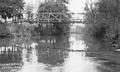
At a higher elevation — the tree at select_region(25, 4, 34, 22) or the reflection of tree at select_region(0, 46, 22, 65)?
the tree at select_region(25, 4, 34, 22)

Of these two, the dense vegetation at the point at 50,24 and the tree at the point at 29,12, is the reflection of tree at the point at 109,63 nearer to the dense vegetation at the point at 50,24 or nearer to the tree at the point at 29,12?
the tree at the point at 29,12

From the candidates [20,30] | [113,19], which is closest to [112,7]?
[113,19]

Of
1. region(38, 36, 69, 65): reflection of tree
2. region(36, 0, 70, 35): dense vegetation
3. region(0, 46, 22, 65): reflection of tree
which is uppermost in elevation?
region(36, 0, 70, 35): dense vegetation

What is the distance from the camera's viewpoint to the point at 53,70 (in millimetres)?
15758

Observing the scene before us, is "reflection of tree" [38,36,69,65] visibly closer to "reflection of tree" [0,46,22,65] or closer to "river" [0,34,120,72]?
"river" [0,34,120,72]

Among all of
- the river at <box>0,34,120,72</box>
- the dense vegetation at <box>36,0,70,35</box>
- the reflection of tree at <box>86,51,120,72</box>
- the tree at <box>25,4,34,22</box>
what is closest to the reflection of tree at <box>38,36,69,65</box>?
the river at <box>0,34,120,72</box>

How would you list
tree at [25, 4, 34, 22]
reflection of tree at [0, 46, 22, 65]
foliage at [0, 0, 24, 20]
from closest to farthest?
reflection of tree at [0, 46, 22, 65] < foliage at [0, 0, 24, 20] < tree at [25, 4, 34, 22]

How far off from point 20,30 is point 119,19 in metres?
40.6

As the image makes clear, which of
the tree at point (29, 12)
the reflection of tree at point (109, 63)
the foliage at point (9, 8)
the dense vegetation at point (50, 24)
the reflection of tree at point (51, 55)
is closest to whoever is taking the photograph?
the reflection of tree at point (109, 63)

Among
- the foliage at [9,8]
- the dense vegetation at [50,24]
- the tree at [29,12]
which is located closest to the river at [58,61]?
the foliage at [9,8]

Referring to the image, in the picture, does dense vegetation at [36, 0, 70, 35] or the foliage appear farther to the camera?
dense vegetation at [36, 0, 70, 35]

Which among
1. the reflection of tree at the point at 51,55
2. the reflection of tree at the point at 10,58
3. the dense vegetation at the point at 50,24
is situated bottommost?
the reflection of tree at the point at 51,55

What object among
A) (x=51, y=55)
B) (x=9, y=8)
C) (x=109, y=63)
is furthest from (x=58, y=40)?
(x=109, y=63)

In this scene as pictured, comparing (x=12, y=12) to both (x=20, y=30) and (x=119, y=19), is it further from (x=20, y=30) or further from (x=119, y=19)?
(x=119, y=19)
